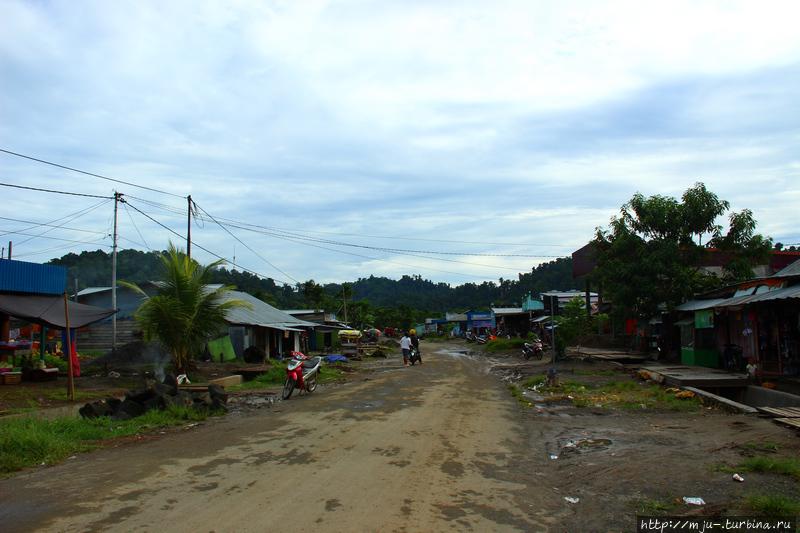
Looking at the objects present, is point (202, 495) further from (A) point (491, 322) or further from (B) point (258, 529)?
(A) point (491, 322)

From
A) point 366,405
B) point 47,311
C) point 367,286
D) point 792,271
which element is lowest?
point 366,405

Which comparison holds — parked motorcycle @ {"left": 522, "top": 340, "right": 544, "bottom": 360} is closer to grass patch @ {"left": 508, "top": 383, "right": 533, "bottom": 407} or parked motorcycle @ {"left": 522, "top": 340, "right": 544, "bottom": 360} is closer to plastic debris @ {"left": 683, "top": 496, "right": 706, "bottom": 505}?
grass patch @ {"left": 508, "top": 383, "right": 533, "bottom": 407}

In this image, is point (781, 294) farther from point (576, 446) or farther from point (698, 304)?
point (576, 446)

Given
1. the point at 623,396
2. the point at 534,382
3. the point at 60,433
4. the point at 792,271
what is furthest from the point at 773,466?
the point at 534,382

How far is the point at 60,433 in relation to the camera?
9586mm

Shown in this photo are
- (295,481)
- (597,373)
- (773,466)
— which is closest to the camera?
(295,481)

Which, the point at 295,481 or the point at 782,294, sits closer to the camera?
the point at 295,481

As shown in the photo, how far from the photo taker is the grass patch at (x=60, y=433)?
807 cm

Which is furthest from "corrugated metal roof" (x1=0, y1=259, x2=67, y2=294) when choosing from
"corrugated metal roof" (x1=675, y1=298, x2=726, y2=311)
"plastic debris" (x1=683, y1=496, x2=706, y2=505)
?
"corrugated metal roof" (x1=675, y1=298, x2=726, y2=311)

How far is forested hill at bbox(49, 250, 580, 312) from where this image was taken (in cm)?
4700

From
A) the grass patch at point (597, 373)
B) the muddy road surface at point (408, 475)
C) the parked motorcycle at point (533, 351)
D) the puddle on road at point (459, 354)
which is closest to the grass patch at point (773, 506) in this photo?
the muddy road surface at point (408, 475)

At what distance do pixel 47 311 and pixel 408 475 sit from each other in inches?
568

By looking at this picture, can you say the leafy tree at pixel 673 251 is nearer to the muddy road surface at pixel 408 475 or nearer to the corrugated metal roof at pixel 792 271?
the corrugated metal roof at pixel 792 271

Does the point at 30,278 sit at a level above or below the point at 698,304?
above
